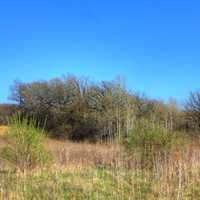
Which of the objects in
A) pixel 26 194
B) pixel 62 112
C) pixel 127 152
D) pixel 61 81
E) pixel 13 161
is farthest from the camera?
pixel 61 81

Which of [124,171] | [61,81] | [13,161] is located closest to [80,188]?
[124,171]

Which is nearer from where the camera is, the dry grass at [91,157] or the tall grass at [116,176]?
the tall grass at [116,176]

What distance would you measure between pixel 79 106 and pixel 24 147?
21288 millimetres

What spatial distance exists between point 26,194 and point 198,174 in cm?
355

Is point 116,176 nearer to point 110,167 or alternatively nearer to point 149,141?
point 110,167

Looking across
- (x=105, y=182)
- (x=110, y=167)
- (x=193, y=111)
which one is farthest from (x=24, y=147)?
(x=193, y=111)

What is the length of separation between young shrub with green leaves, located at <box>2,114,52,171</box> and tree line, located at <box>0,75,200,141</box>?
52.2 feet

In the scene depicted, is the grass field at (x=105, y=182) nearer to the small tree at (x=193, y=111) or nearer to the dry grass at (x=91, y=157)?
the dry grass at (x=91, y=157)

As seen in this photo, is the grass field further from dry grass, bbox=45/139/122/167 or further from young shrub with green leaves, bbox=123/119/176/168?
dry grass, bbox=45/139/122/167

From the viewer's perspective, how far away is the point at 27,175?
31.8ft

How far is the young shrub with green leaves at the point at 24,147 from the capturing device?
10898 millimetres

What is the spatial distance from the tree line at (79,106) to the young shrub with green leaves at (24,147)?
15.9 m

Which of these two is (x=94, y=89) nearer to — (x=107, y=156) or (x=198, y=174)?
(x=107, y=156)

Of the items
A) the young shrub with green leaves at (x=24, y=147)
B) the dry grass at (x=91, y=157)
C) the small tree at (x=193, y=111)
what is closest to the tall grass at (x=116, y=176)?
the young shrub with green leaves at (x=24, y=147)
